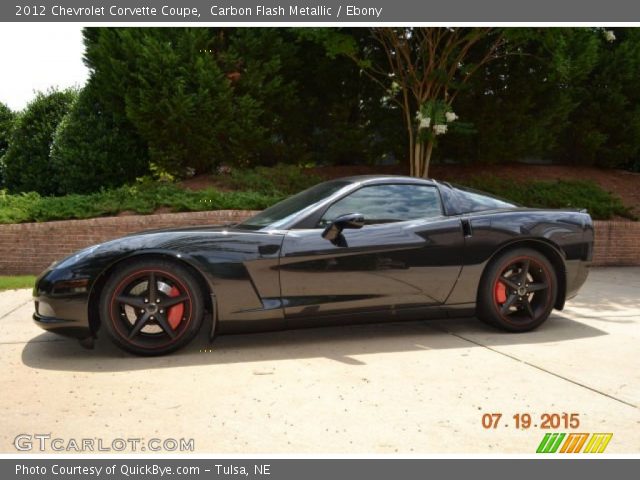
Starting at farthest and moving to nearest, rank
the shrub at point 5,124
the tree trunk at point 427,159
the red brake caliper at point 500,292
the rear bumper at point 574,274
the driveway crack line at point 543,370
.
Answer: the shrub at point 5,124 < the tree trunk at point 427,159 < the rear bumper at point 574,274 < the red brake caliper at point 500,292 < the driveway crack line at point 543,370

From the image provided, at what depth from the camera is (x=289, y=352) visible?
4.41 metres

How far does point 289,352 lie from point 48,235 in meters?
5.63

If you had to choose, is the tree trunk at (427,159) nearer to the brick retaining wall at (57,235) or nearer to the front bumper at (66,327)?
the brick retaining wall at (57,235)

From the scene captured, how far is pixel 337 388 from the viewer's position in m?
3.60

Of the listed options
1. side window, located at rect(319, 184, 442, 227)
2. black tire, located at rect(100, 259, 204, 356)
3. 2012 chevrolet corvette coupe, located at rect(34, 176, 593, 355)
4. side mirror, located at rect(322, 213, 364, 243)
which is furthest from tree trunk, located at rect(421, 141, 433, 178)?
black tire, located at rect(100, 259, 204, 356)

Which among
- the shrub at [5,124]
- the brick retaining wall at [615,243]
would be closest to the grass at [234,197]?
the brick retaining wall at [615,243]

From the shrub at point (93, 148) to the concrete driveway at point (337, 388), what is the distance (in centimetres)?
629

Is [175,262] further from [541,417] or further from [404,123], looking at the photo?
[404,123]

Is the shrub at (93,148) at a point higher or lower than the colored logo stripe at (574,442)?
higher

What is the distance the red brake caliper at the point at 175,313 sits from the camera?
420cm

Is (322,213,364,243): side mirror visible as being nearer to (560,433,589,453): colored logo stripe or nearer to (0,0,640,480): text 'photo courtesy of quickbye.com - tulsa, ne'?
(0,0,640,480): text 'photo courtesy of quickbye.com - tulsa, ne'

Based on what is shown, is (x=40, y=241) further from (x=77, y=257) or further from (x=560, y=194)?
(x=560, y=194)

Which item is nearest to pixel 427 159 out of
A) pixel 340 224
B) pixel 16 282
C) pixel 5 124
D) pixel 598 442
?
pixel 340 224

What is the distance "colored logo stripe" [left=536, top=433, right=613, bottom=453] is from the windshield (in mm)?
2393
